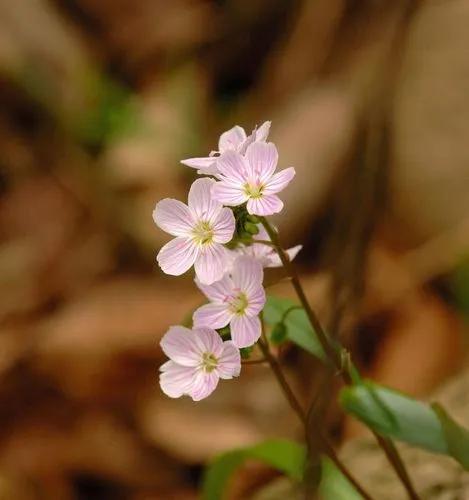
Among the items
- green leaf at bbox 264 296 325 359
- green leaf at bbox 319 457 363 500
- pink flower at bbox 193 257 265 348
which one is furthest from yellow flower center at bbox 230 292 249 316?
green leaf at bbox 319 457 363 500

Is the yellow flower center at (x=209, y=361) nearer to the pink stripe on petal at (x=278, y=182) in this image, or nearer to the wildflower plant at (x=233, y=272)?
the wildflower plant at (x=233, y=272)

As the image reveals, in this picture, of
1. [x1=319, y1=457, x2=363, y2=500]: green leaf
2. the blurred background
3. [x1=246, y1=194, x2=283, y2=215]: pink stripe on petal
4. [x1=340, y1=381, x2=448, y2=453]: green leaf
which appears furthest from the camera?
the blurred background

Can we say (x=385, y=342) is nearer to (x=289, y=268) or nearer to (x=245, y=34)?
(x=289, y=268)

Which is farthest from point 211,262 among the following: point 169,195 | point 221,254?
point 169,195

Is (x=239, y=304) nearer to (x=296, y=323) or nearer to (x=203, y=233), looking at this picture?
(x=203, y=233)

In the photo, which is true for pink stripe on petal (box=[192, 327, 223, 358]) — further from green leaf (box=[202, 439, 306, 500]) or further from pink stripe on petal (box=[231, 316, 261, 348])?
green leaf (box=[202, 439, 306, 500])

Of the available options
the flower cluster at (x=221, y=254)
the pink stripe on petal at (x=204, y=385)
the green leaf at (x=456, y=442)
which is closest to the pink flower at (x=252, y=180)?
the flower cluster at (x=221, y=254)
